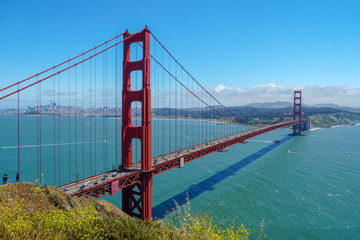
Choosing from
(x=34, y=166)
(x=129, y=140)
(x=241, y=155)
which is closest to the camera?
(x=129, y=140)

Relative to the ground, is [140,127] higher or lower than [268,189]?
higher

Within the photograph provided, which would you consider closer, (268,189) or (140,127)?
(140,127)

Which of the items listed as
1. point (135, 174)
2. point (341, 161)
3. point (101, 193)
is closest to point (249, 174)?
point (341, 161)

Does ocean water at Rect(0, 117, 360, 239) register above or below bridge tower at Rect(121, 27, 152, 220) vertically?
below

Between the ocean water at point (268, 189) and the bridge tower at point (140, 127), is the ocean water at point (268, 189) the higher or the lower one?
the lower one

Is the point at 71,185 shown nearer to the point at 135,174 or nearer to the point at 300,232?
the point at 135,174

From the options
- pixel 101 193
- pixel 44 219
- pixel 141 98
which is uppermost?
pixel 141 98

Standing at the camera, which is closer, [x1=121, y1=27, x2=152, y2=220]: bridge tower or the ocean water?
[x1=121, y1=27, x2=152, y2=220]: bridge tower

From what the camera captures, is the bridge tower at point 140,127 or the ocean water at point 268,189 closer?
the bridge tower at point 140,127
